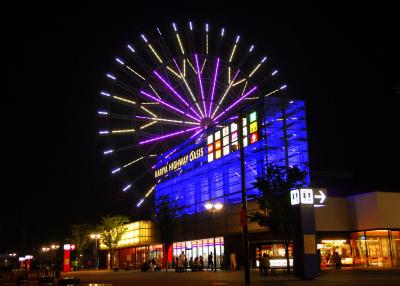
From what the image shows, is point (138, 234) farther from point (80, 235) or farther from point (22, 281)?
point (22, 281)

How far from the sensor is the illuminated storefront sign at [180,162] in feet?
212

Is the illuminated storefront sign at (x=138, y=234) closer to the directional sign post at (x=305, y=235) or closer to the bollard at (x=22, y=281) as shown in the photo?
the bollard at (x=22, y=281)

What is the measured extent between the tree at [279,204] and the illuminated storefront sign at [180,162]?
29658 millimetres

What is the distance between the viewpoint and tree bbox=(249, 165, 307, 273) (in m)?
31.8

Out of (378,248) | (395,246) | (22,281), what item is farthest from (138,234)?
(22,281)

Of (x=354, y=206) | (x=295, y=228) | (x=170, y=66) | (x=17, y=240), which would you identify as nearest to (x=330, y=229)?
(x=354, y=206)

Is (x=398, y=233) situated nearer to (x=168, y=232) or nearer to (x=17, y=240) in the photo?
(x=168, y=232)

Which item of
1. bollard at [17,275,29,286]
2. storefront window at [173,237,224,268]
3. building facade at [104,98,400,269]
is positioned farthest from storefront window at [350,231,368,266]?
bollard at [17,275,29,286]

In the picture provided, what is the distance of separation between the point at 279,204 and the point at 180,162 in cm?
3827

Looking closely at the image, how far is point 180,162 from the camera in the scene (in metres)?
69.6

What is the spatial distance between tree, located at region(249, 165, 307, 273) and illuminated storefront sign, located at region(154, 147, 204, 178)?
2966 cm

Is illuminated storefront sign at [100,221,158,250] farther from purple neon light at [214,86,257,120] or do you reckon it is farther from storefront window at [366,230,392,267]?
storefront window at [366,230,392,267]

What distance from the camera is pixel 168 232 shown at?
56.8 metres

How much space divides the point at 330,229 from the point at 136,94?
896 inches
